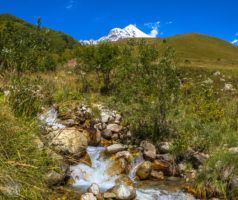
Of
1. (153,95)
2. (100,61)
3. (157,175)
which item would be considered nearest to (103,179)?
(157,175)

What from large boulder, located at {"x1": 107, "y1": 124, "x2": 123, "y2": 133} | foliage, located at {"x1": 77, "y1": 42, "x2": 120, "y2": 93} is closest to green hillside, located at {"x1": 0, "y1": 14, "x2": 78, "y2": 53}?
foliage, located at {"x1": 77, "y1": 42, "x2": 120, "y2": 93}

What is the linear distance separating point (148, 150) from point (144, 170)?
4.72 feet

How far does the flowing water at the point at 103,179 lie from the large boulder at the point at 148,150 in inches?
10.6

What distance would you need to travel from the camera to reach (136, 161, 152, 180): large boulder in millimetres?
11891

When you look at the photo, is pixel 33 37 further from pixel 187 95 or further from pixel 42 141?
pixel 42 141

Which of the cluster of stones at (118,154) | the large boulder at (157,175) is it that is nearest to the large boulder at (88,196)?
the cluster of stones at (118,154)

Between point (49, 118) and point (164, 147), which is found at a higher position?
point (49, 118)

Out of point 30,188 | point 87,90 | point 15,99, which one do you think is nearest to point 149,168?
point 15,99

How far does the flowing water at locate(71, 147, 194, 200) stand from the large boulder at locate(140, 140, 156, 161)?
0.27 meters

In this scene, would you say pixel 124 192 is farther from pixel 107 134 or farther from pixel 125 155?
pixel 107 134

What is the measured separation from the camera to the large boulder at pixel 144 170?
1189cm

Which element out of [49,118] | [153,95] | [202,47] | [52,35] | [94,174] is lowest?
[94,174]

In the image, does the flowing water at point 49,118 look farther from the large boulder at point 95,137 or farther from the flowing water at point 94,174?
the large boulder at point 95,137

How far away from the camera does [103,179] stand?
464 inches
